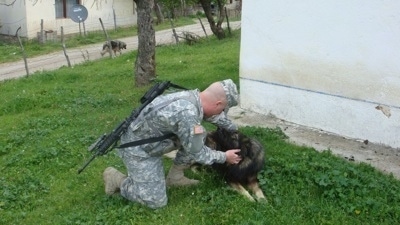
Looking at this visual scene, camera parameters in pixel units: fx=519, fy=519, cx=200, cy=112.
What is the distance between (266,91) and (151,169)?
9.74 feet

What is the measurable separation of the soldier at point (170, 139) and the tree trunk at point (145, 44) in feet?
16.2

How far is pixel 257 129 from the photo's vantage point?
20.7 ft

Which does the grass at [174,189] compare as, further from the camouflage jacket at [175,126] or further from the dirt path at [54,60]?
the dirt path at [54,60]

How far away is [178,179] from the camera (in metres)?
4.90

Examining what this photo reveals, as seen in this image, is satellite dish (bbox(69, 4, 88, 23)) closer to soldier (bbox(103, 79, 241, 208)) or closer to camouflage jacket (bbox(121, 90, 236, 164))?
soldier (bbox(103, 79, 241, 208))

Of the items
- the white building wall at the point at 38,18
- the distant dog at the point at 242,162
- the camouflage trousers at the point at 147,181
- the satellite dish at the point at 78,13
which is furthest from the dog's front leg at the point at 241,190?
the white building wall at the point at 38,18

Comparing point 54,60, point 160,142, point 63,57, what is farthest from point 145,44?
point 63,57

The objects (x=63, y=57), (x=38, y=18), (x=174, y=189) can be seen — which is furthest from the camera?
(x=38, y=18)

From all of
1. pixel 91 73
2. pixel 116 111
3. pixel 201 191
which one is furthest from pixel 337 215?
pixel 91 73

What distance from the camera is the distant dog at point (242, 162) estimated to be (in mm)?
4605

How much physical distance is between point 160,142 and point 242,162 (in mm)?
766

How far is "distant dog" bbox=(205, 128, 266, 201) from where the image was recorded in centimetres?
461

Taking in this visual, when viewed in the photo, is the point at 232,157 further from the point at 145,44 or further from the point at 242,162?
the point at 145,44

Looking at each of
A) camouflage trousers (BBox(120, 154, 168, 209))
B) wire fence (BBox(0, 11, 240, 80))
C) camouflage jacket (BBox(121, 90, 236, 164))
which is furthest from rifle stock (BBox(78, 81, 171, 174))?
wire fence (BBox(0, 11, 240, 80))
